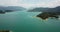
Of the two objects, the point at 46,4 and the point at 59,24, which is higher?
the point at 46,4

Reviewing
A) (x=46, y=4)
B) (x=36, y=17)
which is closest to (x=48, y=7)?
(x=46, y=4)

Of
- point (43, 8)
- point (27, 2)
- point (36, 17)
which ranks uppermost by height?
point (27, 2)

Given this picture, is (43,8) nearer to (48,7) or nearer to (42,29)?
(48,7)

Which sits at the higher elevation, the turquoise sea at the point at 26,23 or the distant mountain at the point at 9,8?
the distant mountain at the point at 9,8

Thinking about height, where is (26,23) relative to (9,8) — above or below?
below

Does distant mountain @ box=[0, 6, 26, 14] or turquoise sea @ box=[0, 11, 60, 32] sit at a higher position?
distant mountain @ box=[0, 6, 26, 14]

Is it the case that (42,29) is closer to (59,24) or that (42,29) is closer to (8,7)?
(59,24)
